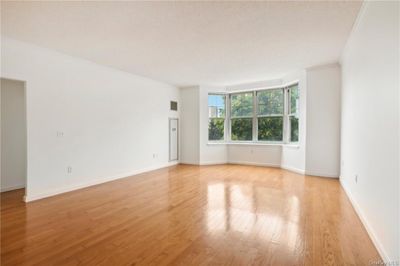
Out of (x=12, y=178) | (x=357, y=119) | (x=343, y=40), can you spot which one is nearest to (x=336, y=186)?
(x=357, y=119)

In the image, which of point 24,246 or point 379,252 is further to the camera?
point 24,246

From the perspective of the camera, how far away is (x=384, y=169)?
6.28 feet

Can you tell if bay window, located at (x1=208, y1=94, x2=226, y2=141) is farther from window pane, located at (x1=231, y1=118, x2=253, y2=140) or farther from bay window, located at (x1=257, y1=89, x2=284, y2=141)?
bay window, located at (x1=257, y1=89, x2=284, y2=141)

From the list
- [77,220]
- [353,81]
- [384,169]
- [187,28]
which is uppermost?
[187,28]

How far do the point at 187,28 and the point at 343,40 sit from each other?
8.69ft

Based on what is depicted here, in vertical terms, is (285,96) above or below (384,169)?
above

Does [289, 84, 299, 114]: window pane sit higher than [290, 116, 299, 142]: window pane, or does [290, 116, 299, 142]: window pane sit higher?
[289, 84, 299, 114]: window pane

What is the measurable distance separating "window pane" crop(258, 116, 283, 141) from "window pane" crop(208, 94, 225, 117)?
1363mm

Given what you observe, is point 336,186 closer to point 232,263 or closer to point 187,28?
point 232,263

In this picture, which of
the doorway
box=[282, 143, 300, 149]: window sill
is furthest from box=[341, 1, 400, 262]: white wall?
the doorway

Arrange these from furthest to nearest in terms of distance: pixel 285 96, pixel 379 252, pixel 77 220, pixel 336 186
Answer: pixel 285 96, pixel 336 186, pixel 77 220, pixel 379 252

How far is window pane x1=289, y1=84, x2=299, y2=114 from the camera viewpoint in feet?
19.0

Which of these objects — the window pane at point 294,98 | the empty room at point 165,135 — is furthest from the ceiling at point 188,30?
the window pane at point 294,98

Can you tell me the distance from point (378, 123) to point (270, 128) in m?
4.54
